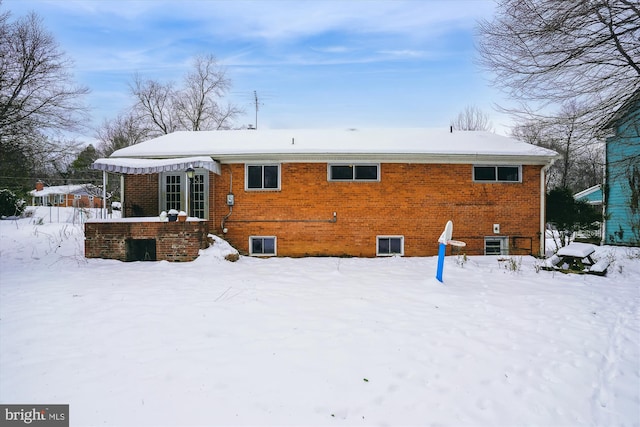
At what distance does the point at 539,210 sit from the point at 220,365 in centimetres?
1150

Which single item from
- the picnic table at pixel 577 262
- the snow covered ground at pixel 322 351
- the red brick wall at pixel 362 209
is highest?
the red brick wall at pixel 362 209

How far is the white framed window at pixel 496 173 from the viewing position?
11180 millimetres

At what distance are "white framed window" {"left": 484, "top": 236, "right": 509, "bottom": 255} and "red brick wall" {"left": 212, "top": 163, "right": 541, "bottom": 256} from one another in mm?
244

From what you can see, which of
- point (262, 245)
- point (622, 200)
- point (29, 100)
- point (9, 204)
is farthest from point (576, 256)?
point (9, 204)

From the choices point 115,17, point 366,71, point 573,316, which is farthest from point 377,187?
point 115,17

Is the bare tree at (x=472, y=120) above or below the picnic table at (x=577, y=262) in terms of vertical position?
above

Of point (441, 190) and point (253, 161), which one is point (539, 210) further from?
point (253, 161)

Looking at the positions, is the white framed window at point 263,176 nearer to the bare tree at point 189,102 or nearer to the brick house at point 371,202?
the brick house at point 371,202

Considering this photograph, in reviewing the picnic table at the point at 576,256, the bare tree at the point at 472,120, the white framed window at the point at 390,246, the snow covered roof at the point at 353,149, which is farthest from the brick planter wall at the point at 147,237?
the bare tree at the point at 472,120

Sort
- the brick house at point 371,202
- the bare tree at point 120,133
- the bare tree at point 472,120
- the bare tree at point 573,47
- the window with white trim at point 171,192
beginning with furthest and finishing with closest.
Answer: the bare tree at point 120,133 → the bare tree at point 472,120 → the window with white trim at point 171,192 → the brick house at point 371,202 → the bare tree at point 573,47

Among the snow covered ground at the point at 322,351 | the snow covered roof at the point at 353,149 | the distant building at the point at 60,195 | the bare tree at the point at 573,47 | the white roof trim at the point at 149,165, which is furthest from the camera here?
the distant building at the point at 60,195

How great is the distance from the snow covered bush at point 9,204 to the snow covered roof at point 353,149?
16474 mm

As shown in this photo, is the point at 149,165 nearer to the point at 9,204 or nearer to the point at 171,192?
the point at 171,192

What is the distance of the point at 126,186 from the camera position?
37.3ft
